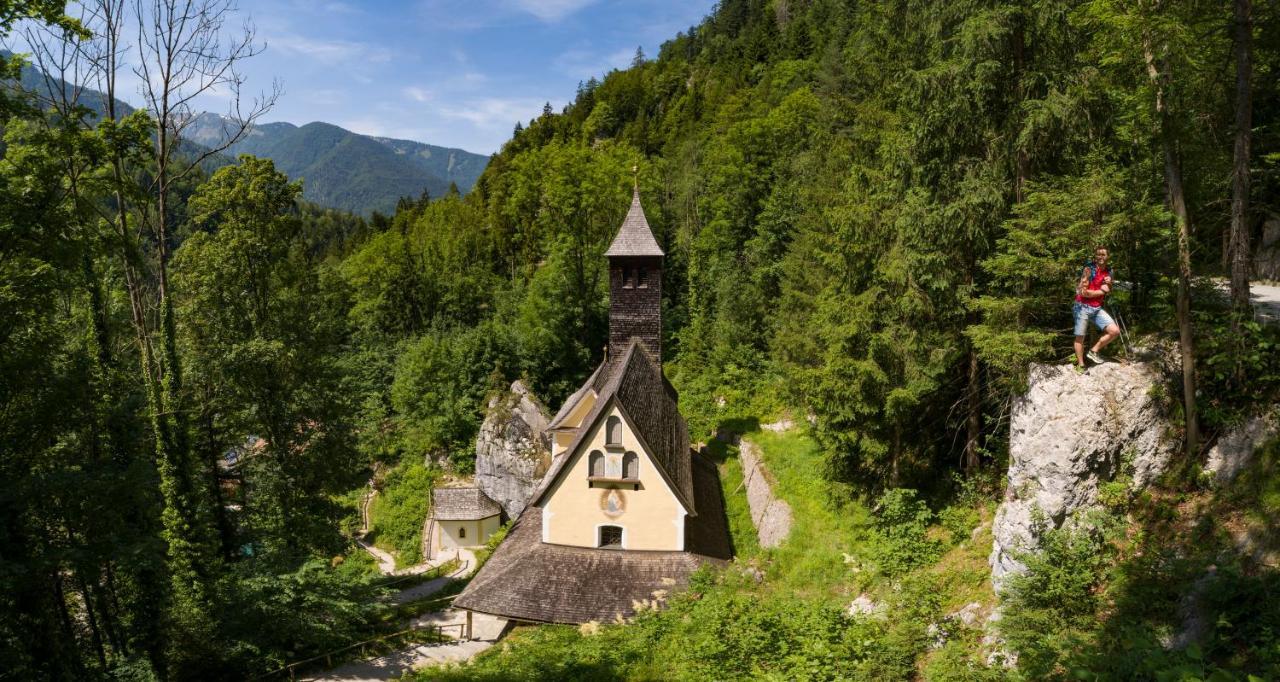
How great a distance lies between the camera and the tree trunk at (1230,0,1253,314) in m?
8.55

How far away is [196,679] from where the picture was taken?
13.4 meters

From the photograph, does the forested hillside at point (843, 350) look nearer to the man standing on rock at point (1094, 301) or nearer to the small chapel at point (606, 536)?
the man standing on rock at point (1094, 301)

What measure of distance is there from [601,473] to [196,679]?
1013cm

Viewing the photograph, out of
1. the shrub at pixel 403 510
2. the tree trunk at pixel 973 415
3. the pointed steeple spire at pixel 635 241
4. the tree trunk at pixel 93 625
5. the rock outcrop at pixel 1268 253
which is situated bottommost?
the shrub at pixel 403 510

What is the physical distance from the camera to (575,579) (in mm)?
15953

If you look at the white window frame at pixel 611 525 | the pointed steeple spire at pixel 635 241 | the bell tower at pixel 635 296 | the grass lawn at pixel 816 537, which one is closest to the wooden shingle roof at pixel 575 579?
the white window frame at pixel 611 525

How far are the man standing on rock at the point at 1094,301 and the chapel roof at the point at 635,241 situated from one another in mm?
14827

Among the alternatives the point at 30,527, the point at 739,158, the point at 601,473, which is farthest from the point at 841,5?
the point at 30,527

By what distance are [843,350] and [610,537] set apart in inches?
323

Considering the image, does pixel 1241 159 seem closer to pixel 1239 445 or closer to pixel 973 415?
pixel 1239 445

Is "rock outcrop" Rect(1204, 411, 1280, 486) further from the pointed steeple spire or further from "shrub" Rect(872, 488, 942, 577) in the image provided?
the pointed steeple spire

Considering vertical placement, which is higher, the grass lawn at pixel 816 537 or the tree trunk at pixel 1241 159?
the tree trunk at pixel 1241 159

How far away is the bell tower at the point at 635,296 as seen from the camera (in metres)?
23.2

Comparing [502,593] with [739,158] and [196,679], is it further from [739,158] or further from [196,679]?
[739,158]
